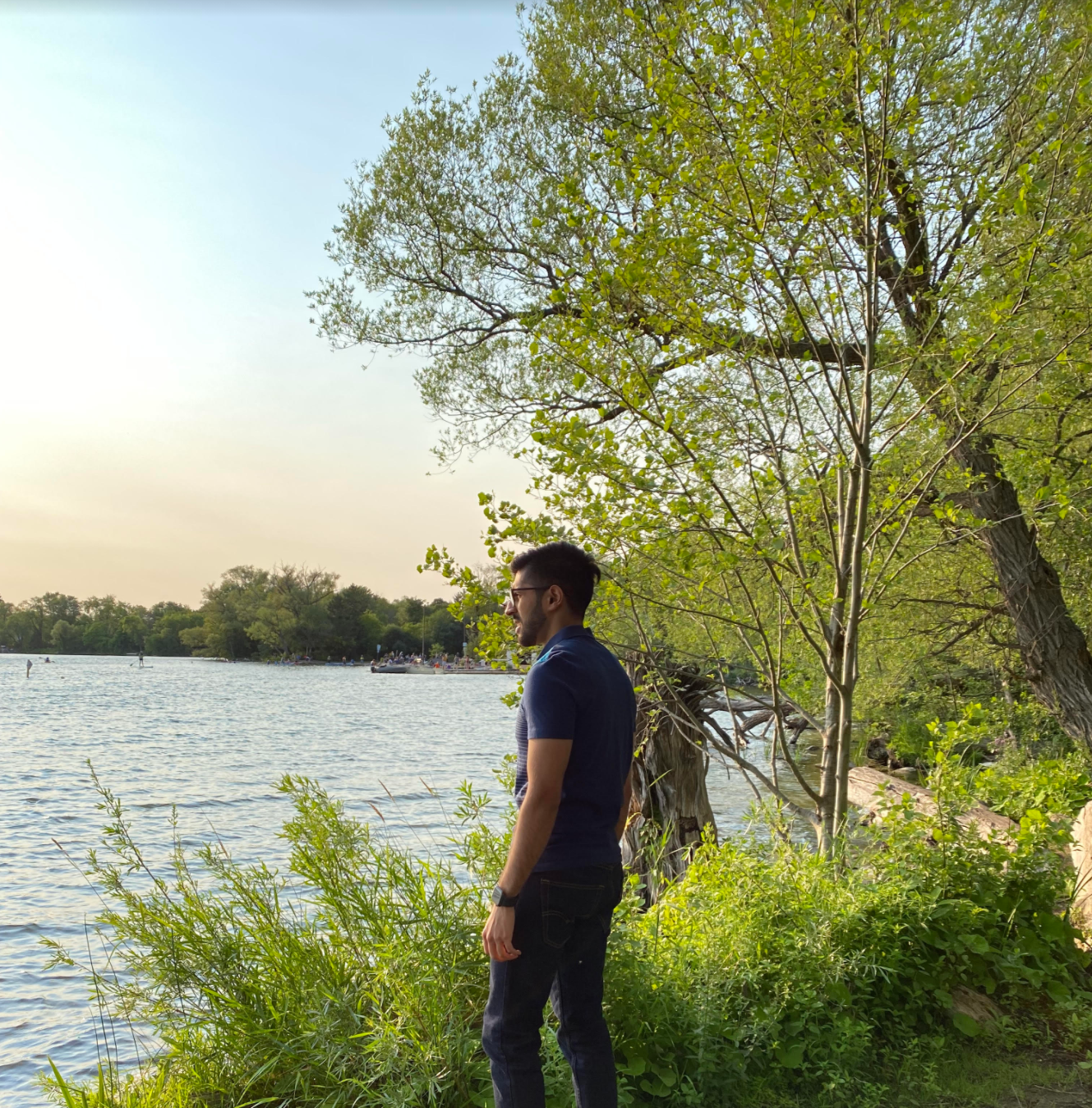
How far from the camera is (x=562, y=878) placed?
2588 millimetres

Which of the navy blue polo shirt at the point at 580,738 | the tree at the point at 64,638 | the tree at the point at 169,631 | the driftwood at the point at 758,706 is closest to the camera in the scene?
the navy blue polo shirt at the point at 580,738

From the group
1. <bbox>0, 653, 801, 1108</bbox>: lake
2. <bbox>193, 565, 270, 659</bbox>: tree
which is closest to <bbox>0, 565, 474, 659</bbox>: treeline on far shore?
<bbox>193, 565, 270, 659</bbox>: tree

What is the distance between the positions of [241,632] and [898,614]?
11766 centimetres

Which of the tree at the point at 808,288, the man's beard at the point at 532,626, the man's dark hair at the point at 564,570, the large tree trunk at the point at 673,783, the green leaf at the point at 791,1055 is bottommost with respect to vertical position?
the green leaf at the point at 791,1055

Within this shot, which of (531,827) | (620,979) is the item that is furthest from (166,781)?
(531,827)

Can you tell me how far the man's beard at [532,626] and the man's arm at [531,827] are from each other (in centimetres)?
50

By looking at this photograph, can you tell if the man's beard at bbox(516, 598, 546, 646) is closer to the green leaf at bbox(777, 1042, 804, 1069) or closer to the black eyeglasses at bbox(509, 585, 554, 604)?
the black eyeglasses at bbox(509, 585, 554, 604)

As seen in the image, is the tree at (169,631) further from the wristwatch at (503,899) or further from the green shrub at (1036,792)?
the wristwatch at (503,899)

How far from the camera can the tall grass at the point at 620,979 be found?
3346mm

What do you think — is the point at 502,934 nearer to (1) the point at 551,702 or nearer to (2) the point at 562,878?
(2) the point at 562,878

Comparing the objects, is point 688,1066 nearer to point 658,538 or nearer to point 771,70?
point 658,538

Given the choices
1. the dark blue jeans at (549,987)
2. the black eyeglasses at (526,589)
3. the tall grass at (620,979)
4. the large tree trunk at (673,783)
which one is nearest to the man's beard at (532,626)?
the black eyeglasses at (526,589)

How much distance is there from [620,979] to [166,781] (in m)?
19.7

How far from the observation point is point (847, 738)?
4922 mm
